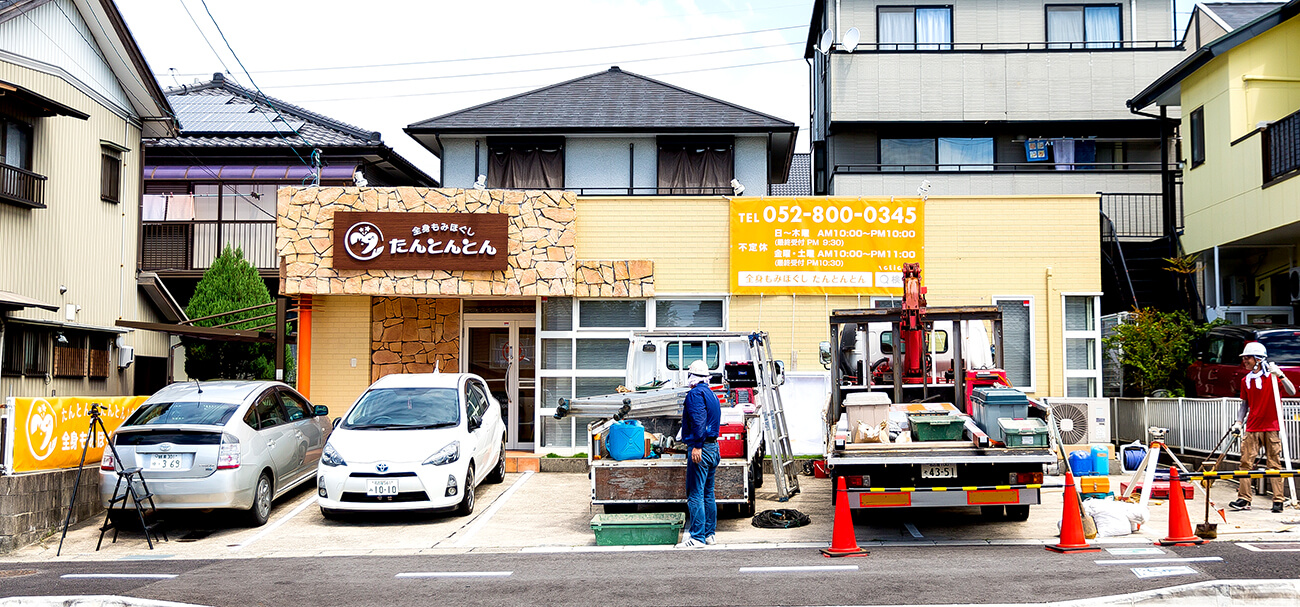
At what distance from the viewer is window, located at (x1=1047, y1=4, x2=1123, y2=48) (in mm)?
25672

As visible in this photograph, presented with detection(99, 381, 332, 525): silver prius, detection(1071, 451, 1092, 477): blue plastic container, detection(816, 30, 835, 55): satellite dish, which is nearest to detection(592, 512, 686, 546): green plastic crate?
detection(99, 381, 332, 525): silver prius

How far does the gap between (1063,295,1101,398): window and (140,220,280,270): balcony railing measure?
1724 centimetres

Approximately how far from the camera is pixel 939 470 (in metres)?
9.91

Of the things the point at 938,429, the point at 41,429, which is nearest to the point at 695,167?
the point at 938,429

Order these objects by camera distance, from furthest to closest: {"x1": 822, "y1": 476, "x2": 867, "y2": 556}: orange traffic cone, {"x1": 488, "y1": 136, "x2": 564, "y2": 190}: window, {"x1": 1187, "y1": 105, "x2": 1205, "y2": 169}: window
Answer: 1. {"x1": 488, "y1": 136, "x2": 564, "y2": 190}: window
2. {"x1": 1187, "y1": 105, "x2": 1205, "y2": 169}: window
3. {"x1": 822, "y1": 476, "x2": 867, "y2": 556}: orange traffic cone

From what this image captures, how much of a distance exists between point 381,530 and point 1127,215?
62.7 feet

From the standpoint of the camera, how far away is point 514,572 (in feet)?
30.9

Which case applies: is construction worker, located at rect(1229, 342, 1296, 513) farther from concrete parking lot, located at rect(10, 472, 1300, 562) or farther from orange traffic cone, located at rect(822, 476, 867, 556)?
orange traffic cone, located at rect(822, 476, 867, 556)

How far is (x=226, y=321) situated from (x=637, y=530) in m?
13.3

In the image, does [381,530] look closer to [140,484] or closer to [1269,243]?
[140,484]

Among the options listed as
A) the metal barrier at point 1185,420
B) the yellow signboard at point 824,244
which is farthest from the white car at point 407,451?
the metal barrier at point 1185,420

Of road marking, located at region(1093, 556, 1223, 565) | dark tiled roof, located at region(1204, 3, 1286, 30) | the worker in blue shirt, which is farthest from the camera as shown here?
dark tiled roof, located at region(1204, 3, 1286, 30)

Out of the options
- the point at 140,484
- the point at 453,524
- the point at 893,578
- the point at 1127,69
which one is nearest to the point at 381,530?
the point at 453,524

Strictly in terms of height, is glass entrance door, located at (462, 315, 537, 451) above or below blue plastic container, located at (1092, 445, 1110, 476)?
above
